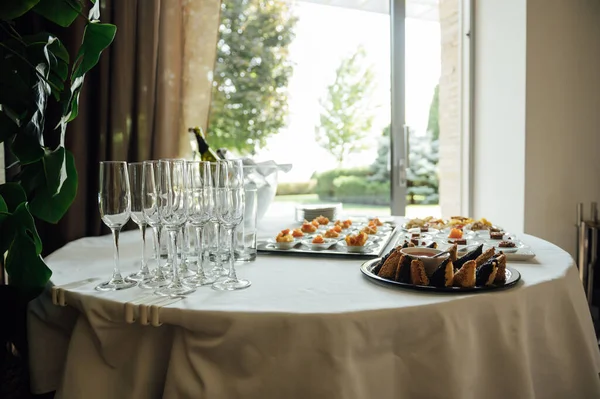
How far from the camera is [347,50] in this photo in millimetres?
3445

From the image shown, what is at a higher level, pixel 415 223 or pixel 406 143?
pixel 406 143

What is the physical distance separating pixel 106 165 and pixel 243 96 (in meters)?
2.15

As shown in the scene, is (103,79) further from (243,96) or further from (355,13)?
(355,13)

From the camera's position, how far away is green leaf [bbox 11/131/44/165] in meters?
1.05

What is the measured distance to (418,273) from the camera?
1023 millimetres

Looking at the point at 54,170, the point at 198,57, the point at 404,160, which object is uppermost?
the point at 198,57

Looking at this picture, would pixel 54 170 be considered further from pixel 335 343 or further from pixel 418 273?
pixel 418 273

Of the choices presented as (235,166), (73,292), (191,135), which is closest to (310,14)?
(191,135)

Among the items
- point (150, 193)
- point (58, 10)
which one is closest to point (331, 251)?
point (150, 193)

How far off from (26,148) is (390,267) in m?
0.82

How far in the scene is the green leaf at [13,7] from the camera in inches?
42.8

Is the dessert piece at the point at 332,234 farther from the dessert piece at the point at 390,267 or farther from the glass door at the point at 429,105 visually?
the glass door at the point at 429,105

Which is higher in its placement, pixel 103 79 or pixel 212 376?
pixel 103 79

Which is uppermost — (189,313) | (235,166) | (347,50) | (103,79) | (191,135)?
(347,50)
